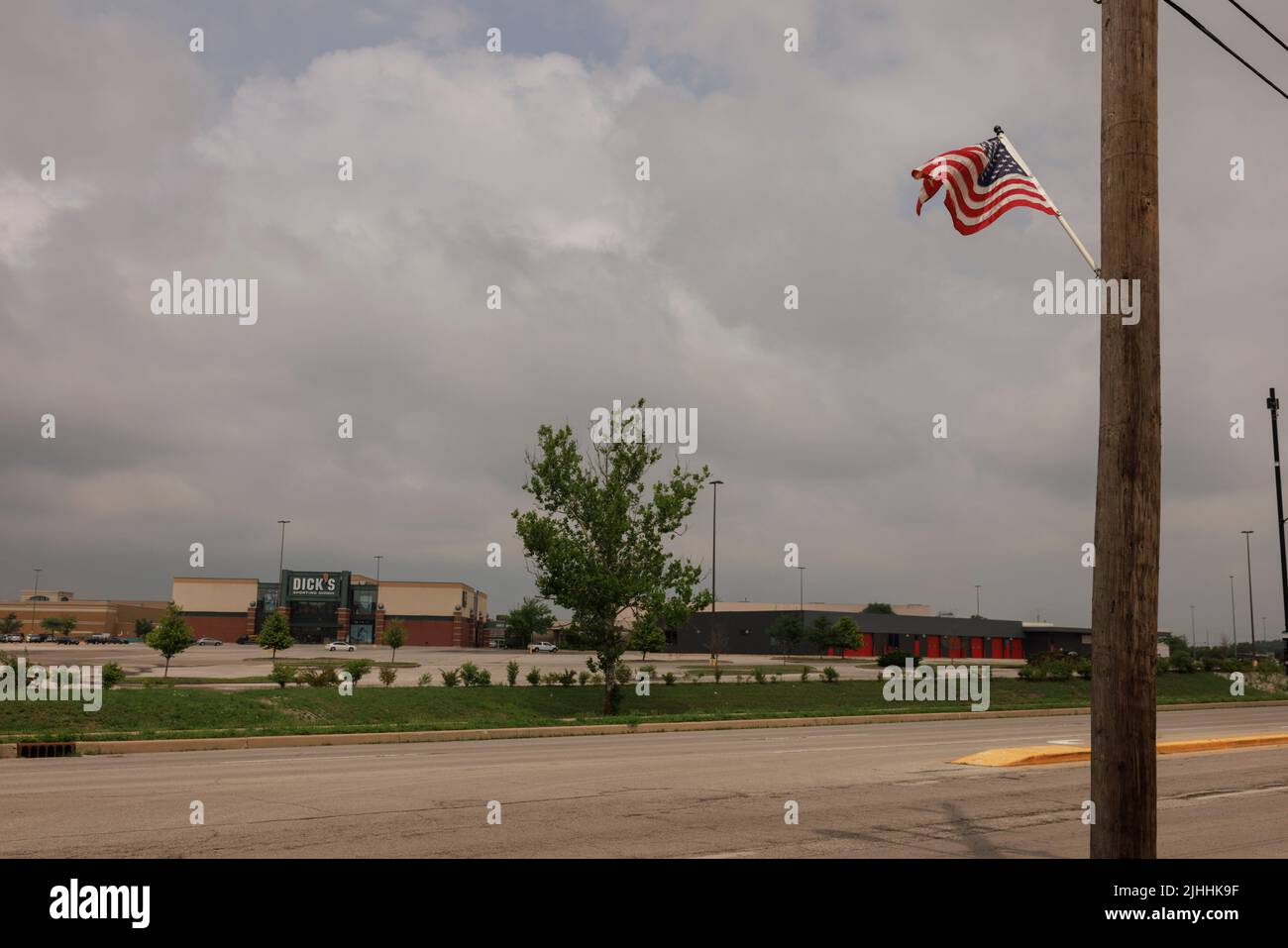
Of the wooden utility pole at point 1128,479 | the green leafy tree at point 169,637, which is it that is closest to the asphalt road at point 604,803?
the wooden utility pole at point 1128,479

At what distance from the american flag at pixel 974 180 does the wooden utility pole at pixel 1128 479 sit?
2.72 meters

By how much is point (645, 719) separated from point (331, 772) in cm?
1336

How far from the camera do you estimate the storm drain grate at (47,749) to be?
61.5 feet

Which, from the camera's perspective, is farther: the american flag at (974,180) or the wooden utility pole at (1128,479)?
the american flag at (974,180)

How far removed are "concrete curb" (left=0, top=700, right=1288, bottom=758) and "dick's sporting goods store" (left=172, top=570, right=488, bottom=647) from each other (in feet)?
331

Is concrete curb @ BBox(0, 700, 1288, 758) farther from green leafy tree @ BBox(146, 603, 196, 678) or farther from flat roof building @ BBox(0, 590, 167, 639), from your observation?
flat roof building @ BBox(0, 590, 167, 639)

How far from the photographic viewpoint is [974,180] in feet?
32.4

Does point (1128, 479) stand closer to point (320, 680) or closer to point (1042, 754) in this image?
point (1042, 754)

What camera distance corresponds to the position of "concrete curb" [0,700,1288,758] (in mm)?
19938

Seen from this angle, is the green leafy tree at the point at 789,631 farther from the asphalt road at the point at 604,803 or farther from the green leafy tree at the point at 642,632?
the asphalt road at the point at 604,803

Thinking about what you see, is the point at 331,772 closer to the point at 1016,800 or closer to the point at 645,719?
the point at 1016,800

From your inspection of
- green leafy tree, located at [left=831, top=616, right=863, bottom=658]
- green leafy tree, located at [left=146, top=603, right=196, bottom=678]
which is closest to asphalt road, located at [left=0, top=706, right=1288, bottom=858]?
green leafy tree, located at [left=146, top=603, right=196, bottom=678]

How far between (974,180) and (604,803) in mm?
7840
